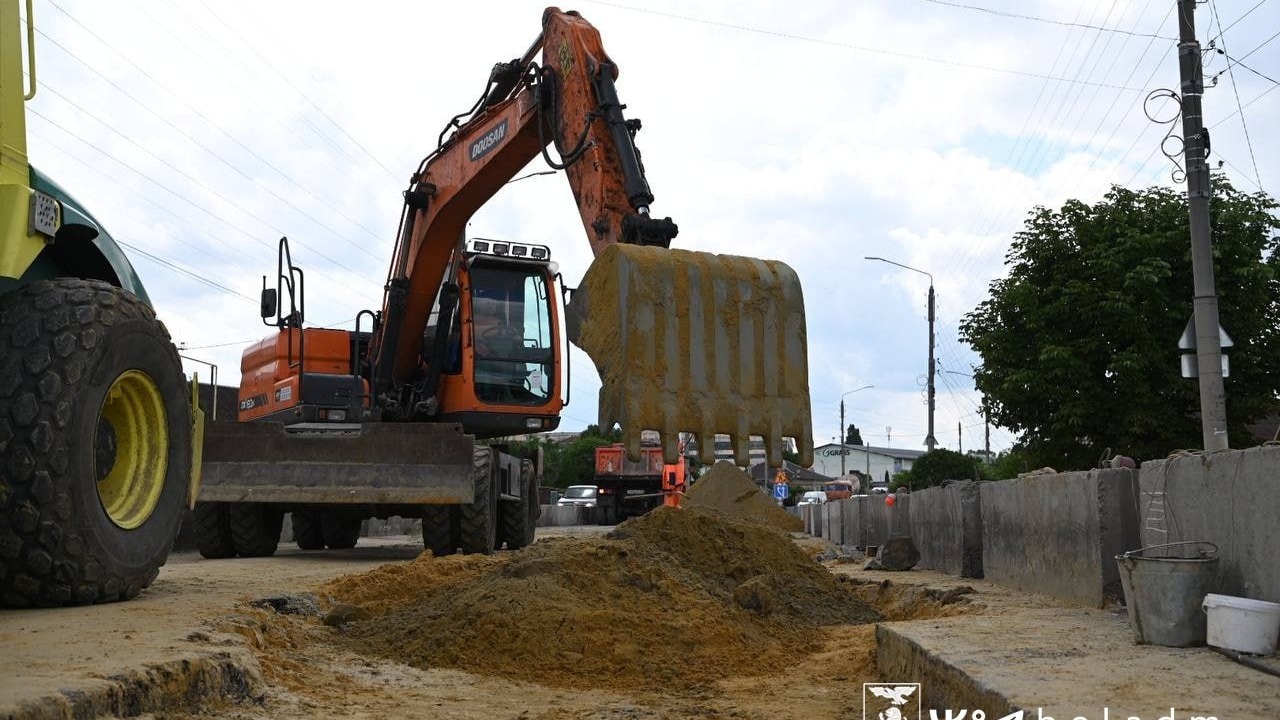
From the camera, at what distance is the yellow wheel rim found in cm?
632

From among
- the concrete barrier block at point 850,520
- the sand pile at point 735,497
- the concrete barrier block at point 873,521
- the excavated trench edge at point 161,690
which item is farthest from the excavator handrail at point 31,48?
the sand pile at point 735,497

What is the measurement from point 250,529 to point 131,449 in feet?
22.0

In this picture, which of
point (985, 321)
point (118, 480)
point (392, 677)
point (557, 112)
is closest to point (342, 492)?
point (557, 112)

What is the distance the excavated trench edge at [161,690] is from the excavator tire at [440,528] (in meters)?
6.72

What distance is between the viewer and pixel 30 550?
5598 mm

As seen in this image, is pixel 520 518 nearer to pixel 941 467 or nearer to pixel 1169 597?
pixel 1169 597

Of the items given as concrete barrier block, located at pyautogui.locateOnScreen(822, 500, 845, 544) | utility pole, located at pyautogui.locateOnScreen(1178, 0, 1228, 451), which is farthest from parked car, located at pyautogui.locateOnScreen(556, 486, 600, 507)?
utility pole, located at pyautogui.locateOnScreen(1178, 0, 1228, 451)

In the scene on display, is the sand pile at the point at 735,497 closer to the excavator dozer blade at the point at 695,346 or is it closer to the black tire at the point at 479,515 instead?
the black tire at the point at 479,515

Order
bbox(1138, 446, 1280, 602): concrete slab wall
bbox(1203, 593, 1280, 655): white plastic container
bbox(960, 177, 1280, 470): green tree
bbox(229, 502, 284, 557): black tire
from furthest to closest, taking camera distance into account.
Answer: bbox(960, 177, 1280, 470): green tree, bbox(229, 502, 284, 557): black tire, bbox(1138, 446, 1280, 602): concrete slab wall, bbox(1203, 593, 1280, 655): white plastic container

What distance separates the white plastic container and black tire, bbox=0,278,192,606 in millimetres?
4954

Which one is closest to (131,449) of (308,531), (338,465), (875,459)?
(338,465)

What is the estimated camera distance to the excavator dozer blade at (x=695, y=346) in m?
6.58

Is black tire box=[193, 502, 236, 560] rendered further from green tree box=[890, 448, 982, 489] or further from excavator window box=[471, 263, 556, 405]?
green tree box=[890, 448, 982, 489]

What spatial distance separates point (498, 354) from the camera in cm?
1336
